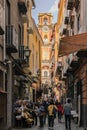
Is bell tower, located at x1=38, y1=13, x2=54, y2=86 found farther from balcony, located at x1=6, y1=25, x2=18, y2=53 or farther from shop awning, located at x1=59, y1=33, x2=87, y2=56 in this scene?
shop awning, located at x1=59, y1=33, x2=87, y2=56

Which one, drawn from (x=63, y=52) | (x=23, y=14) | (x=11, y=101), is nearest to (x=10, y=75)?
Answer: (x=11, y=101)

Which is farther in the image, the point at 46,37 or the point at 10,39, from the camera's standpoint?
the point at 46,37

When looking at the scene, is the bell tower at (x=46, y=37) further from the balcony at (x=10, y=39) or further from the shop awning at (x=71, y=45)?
the shop awning at (x=71, y=45)

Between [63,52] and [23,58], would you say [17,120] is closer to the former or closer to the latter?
[23,58]

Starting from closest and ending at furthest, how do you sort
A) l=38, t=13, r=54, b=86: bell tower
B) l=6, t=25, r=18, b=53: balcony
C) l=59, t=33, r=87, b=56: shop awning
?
l=59, t=33, r=87, b=56: shop awning < l=6, t=25, r=18, b=53: balcony < l=38, t=13, r=54, b=86: bell tower

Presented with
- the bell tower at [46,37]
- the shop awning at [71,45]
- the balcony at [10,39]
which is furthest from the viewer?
the bell tower at [46,37]

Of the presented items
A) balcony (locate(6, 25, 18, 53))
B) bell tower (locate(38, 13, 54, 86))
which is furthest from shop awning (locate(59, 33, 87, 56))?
bell tower (locate(38, 13, 54, 86))

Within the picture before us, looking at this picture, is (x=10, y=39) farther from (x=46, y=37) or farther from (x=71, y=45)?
(x=46, y=37)

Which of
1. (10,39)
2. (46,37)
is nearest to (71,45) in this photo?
(10,39)

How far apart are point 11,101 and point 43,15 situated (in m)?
149

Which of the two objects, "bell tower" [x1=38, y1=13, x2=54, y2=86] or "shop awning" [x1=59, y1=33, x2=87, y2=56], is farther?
"bell tower" [x1=38, y1=13, x2=54, y2=86]

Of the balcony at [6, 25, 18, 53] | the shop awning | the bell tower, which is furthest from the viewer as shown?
the bell tower

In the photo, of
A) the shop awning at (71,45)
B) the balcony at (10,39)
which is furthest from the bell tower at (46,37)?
the shop awning at (71,45)

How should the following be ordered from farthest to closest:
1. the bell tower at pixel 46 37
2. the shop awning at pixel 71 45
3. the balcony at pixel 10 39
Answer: the bell tower at pixel 46 37, the balcony at pixel 10 39, the shop awning at pixel 71 45
